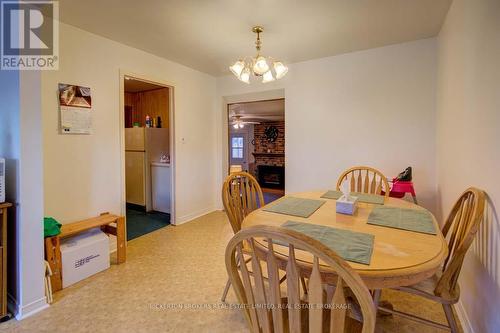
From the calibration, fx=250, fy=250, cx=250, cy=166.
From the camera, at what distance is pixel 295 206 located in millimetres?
1736

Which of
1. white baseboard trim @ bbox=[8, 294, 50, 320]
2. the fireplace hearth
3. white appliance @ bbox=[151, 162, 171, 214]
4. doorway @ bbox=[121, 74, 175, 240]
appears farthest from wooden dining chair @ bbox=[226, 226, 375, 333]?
the fireplace hearth

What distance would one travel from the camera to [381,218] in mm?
1481

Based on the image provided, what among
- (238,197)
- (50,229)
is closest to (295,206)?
(238,197)

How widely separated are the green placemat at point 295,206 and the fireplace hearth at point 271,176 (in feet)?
19.0

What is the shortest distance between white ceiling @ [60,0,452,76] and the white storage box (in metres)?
1.99

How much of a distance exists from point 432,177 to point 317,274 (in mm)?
2892

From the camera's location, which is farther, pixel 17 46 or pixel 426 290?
pixel 17 46

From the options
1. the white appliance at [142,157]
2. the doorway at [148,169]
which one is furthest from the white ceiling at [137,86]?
the white appliance at [142,157]

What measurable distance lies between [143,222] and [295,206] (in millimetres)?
2875

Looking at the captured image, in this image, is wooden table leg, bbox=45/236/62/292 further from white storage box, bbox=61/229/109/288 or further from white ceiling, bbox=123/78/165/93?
white ceiling, bbox=123/78/165/93

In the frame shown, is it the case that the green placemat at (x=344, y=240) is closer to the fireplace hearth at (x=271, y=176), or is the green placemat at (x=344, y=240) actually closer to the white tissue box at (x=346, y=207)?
the white tissue box at (x=346, y=207)

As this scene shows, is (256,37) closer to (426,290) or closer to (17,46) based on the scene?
(17,46)

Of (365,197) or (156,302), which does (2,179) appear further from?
(365,197)

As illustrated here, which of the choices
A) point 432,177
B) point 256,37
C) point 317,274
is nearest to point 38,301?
point 317,274
